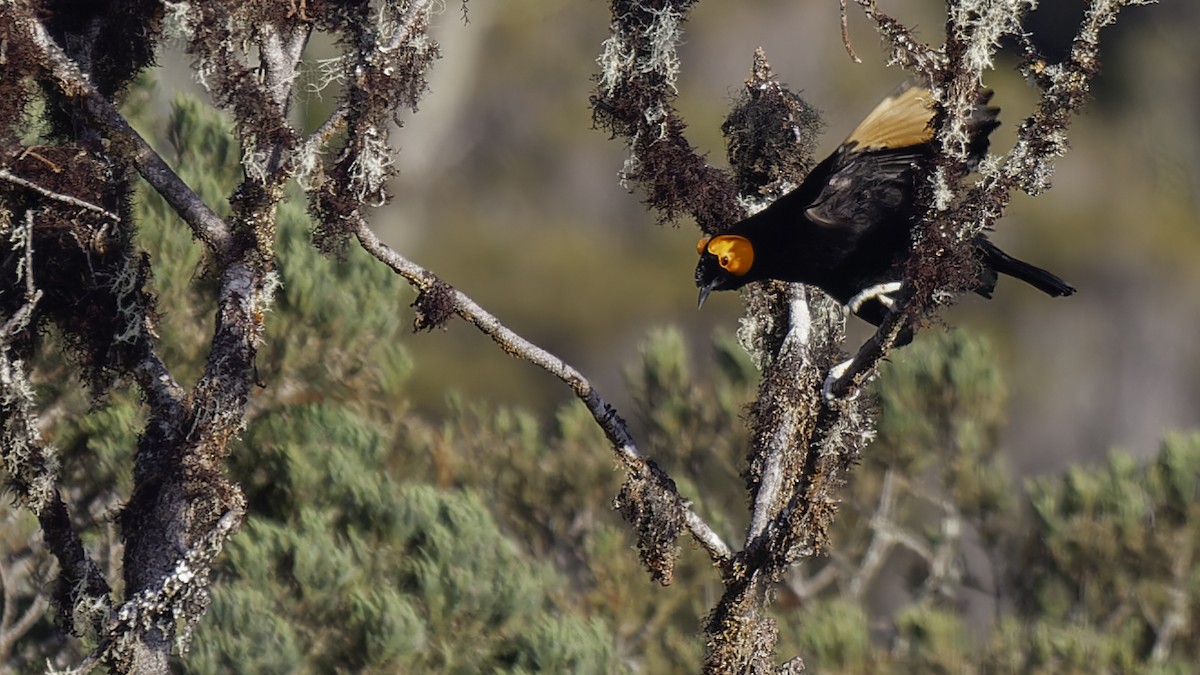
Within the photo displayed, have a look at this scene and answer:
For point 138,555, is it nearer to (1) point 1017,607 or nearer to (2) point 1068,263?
(1) point 1017,607

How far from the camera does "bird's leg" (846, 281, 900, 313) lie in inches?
126

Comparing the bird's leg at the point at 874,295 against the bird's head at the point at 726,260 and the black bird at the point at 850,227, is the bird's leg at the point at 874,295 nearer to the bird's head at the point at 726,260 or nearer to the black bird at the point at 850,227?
the black bird at the point at 850,227

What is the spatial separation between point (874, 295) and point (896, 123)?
37 centimetres

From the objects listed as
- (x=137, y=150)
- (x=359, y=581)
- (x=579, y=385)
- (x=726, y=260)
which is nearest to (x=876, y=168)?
(x=726, y=260)

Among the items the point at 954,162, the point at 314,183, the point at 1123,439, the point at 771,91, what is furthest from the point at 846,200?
the point at 1123,439

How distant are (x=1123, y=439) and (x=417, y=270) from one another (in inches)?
537

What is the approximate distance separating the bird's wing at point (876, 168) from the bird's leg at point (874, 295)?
14cm

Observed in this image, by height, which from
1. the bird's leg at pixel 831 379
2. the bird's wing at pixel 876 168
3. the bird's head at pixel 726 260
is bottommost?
the bird's leg at pixel 831 379

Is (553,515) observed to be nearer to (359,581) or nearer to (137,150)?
(359,581)

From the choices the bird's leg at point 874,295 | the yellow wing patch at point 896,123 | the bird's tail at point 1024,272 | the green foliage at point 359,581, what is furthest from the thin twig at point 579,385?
the green foliage at point 359,581

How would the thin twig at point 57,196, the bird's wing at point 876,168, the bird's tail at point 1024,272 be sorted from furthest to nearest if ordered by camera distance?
the bird's tail at point 1024,272, the bird's wing at point 876,168, the thin twig at point 57,196

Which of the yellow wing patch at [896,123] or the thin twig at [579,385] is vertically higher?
the yellow wing patch at [896,123]

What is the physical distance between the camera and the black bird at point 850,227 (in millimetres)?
3125

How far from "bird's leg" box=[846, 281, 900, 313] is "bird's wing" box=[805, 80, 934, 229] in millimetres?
144
